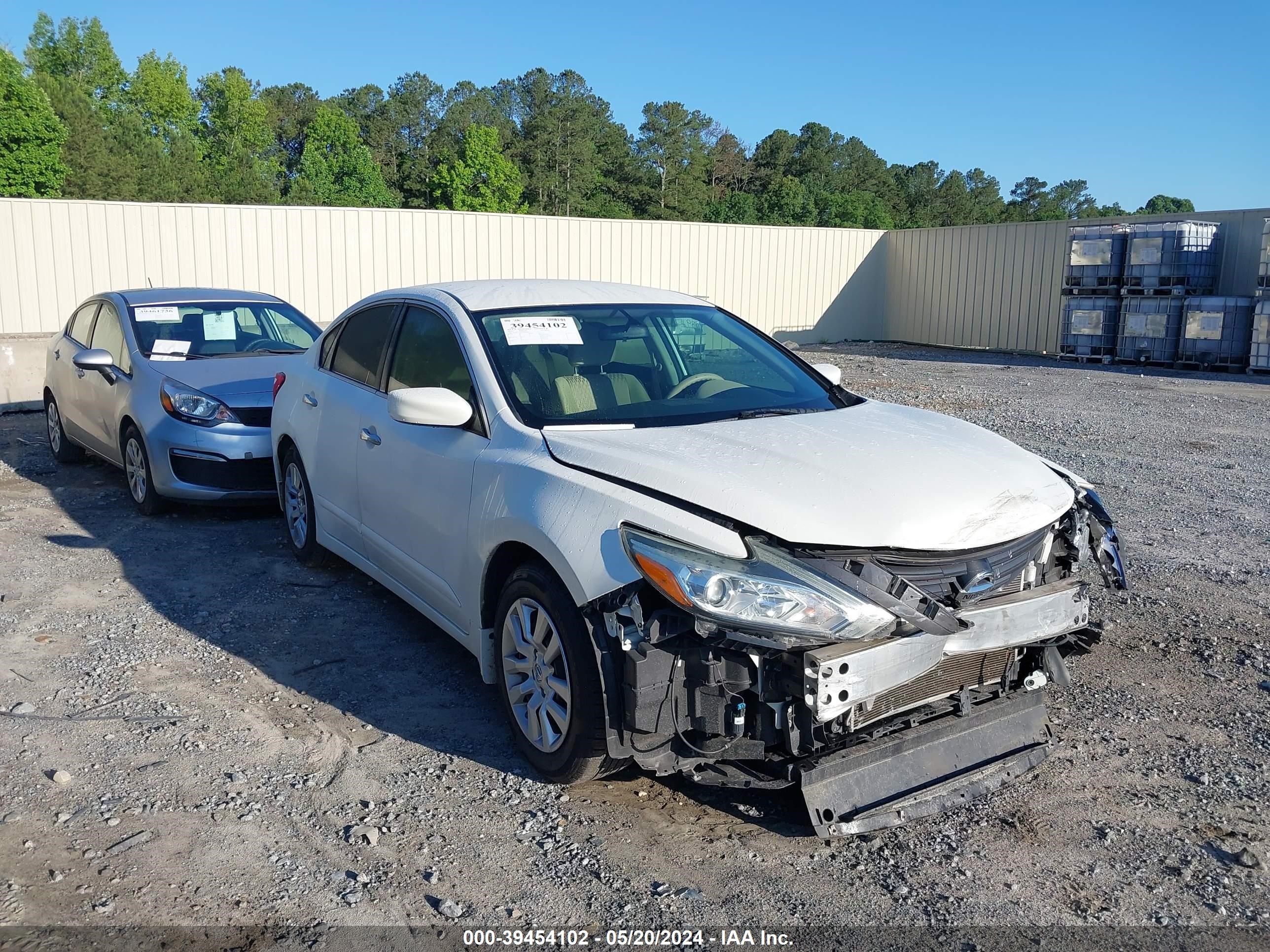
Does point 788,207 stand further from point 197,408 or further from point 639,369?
point 639,369

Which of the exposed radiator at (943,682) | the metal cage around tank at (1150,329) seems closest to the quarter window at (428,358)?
the exposed radiator at (943,682)

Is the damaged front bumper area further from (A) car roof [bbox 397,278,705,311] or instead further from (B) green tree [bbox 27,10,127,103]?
(B) green tree [bbox 27,10,127,103]

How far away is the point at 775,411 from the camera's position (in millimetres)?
4293

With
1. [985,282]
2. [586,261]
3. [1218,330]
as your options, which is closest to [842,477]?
[1218,330]

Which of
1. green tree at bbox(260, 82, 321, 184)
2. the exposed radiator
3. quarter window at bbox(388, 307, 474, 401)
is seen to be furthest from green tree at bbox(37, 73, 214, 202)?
the exposed radiator

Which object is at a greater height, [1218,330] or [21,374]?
[1218,330]

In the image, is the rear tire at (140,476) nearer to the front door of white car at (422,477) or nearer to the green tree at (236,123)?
the front door of white car at (422,477)

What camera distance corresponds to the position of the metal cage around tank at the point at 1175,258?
18.7m

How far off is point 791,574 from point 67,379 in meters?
7.92

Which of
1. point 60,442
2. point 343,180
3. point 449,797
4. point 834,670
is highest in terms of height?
point 343,180

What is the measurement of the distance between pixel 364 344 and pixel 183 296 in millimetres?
3890

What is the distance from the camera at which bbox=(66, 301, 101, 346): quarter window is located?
888 centimetres

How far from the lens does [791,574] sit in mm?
3090

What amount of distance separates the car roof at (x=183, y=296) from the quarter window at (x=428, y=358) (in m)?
4.14
